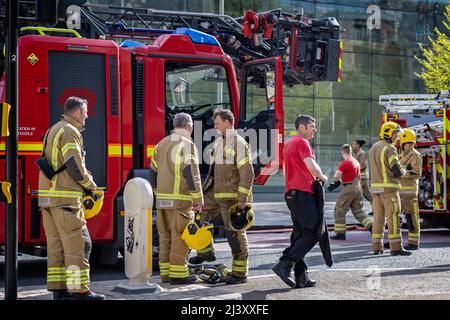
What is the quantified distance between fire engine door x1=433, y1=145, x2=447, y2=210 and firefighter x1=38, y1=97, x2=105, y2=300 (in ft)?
30.9

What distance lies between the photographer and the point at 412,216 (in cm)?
1318

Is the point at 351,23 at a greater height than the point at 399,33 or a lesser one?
greater

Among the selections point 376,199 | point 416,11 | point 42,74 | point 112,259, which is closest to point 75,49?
point 42,74

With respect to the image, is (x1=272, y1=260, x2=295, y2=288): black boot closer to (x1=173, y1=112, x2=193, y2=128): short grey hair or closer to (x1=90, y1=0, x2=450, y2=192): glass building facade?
(x1=173, y1=112, x2=193, y2=128): short grey hair

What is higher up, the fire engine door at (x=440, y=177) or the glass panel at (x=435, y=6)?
the glass panel at (x=435, y=6)

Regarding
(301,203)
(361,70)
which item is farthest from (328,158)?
(301,203)

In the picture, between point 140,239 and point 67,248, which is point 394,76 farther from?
point 67,248

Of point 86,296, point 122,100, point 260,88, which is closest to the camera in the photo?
point 86,296

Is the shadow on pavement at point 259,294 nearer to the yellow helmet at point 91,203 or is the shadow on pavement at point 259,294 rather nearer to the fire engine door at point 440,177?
the yellow helmet at point 91,203

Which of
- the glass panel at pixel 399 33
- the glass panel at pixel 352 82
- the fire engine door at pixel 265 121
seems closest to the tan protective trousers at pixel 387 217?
the fire engine door at pixel 265 121

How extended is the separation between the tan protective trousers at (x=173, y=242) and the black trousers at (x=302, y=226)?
1.07 m

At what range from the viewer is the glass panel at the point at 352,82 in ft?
103

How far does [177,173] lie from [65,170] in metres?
1.52
